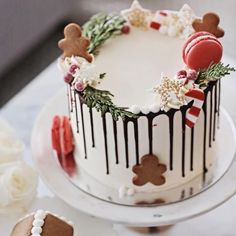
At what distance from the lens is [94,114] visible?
1.55 m

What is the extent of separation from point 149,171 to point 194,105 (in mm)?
194

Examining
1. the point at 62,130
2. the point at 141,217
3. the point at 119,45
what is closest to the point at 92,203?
the point at 141,217

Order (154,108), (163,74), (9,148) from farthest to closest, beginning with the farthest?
1. (9,148)
2. (163,74)
3. (154,108)

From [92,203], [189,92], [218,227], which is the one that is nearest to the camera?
[189,92]

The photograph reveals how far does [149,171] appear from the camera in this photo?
1580 millimetres

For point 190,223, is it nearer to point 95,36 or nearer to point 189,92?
point 189,92

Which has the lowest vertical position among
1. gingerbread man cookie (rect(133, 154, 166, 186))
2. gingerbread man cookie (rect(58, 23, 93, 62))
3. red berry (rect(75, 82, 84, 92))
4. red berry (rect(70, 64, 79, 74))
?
gingerbread man cookie (rect(133, 154, 166, 186))

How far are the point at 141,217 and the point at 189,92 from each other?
0.29 meters

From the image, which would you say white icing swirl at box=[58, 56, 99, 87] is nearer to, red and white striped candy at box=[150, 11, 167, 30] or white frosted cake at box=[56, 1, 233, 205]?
white frosted cake at box=[56, 1, 233, 205]

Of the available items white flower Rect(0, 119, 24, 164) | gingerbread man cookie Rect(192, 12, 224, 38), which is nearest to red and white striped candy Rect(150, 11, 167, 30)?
gingerbread man cookie Rect(192, 12, 224, 38)

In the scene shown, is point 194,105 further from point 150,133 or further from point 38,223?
point 38,223

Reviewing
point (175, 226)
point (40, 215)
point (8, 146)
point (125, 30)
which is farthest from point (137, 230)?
point (125, 30)

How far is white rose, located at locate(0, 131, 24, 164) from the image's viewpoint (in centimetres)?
167

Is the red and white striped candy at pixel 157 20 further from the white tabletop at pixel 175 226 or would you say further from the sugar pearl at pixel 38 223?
the sugar pearl at pixel 38 223
